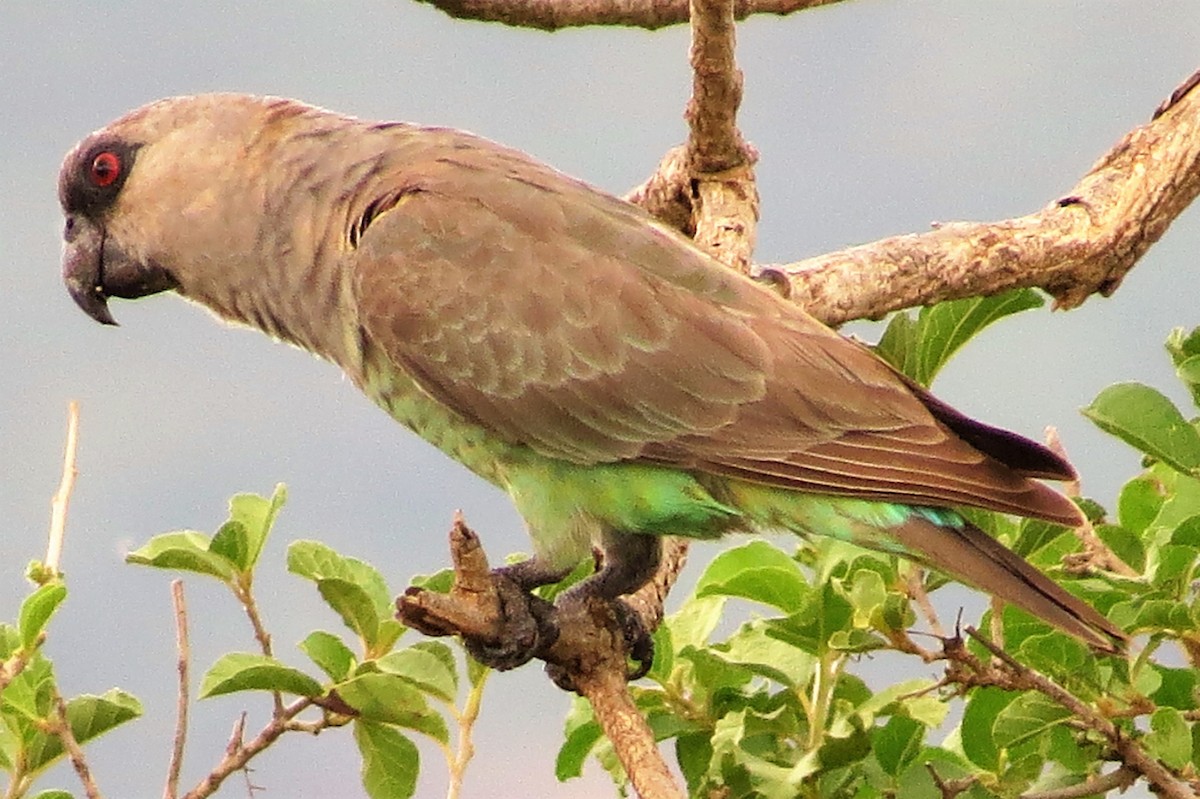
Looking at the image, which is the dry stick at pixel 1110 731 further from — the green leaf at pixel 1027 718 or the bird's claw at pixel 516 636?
the bird's claw at pixel 516 636

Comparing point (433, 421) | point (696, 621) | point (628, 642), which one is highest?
point (433, 421)

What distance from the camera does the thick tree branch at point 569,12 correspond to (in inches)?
150

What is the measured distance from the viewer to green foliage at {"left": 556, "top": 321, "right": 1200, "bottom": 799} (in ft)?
7.57

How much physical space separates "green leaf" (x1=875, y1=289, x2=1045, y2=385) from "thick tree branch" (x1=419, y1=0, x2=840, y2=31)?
1074 millimetres

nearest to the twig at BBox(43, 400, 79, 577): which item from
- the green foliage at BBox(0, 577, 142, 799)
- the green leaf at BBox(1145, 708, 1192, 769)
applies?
the green foliage at BBox(0, 577, 142, 799)

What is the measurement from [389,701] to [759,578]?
66 cm

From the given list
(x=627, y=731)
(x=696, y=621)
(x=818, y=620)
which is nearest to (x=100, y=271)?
(x=696, y=621)

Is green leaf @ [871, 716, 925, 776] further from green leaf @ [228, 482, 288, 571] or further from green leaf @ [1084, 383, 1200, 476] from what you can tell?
green leaf @ [228, 482, 288, 571]

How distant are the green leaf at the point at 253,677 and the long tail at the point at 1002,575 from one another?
3.55ft

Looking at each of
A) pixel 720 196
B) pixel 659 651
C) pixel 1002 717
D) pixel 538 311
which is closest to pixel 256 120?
pixel 538 311

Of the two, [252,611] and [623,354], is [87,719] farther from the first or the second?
[623,354]

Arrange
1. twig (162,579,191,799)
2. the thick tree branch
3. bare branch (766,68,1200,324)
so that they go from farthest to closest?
the thick tree branch
bare branch (766,68,1200,324)
twig (162,579,191,799)

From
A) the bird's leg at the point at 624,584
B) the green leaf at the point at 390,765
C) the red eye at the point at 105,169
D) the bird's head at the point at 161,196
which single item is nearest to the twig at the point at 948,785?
the bird's leg at the point at 624,584

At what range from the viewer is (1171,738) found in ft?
7.47
